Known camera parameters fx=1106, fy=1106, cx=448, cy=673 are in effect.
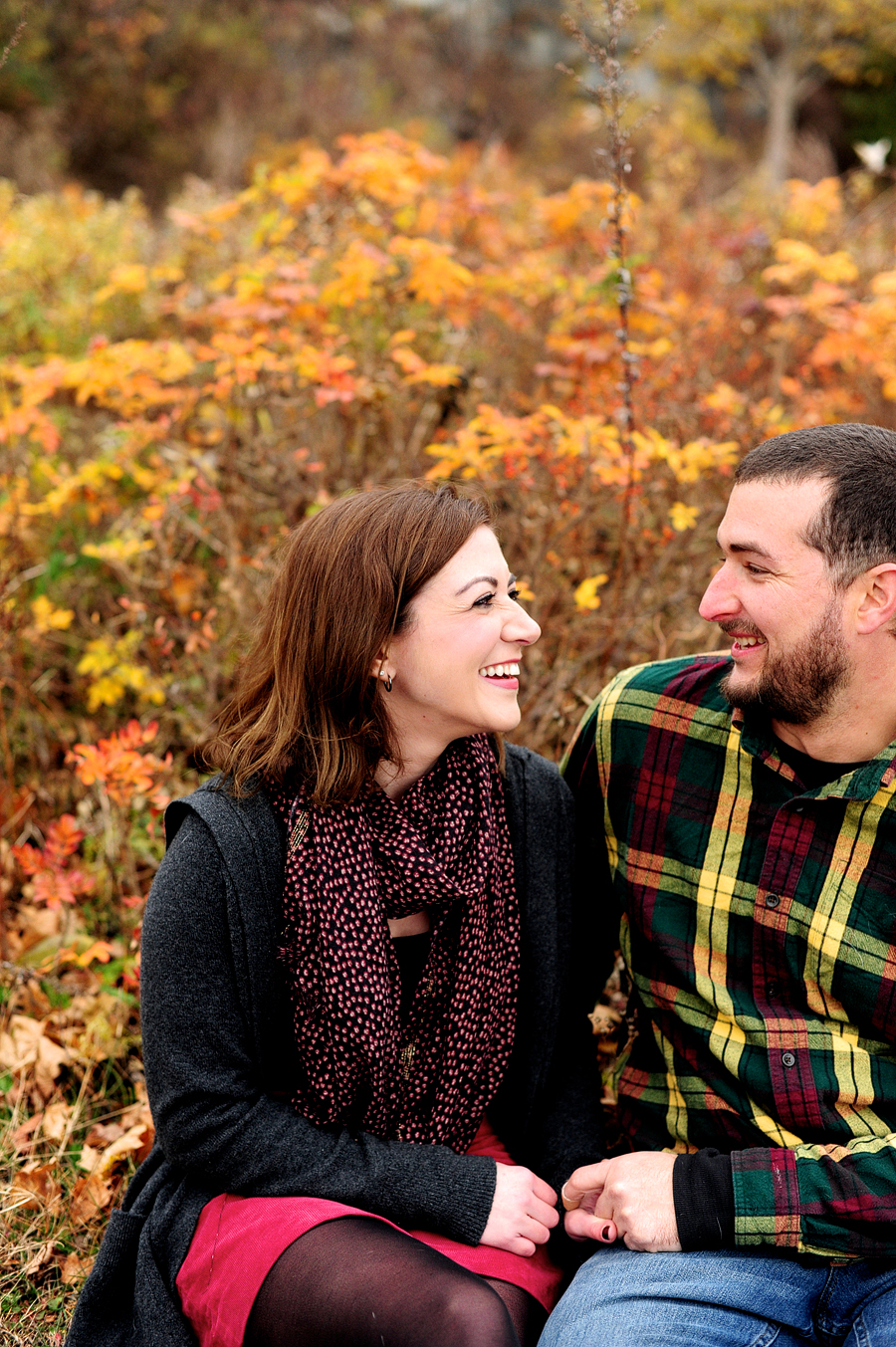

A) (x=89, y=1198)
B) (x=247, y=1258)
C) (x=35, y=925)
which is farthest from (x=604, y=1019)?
(x=35, y=925)

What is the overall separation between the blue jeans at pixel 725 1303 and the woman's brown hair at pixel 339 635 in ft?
3.03

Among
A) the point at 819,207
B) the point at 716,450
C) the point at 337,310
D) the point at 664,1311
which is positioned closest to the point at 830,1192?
the point at 664,1311

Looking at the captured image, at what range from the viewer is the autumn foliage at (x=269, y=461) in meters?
2.97

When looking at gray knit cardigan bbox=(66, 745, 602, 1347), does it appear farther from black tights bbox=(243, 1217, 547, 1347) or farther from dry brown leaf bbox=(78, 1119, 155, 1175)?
dry brown leaf bbox=(78, 1119, 155, 1175)

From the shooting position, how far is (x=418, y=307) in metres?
4.30

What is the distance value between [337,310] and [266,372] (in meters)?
0.61

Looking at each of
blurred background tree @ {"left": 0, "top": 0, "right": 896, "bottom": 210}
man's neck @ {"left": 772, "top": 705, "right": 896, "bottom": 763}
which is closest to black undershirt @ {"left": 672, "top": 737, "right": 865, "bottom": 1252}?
man's neck @ {"left": 772, "top": 705, "right": 896, "bottom": 763}

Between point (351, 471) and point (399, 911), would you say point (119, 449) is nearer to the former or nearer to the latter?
point (351, 471)

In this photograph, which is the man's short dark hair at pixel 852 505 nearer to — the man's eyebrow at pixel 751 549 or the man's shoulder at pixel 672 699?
the man's eyebrow at pixel 751 549

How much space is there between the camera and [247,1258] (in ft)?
5.66

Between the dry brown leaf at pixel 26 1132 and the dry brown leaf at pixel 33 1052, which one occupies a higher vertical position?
the dry brown leaf at pixel 33 1052

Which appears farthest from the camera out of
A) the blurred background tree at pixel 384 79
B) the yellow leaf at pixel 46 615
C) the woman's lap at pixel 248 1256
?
the blurred background tree at pixel 384 79

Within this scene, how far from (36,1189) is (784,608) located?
202cm

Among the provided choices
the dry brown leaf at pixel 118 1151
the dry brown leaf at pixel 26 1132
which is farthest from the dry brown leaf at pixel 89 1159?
the dry brown leaf at pixel 26 1132
